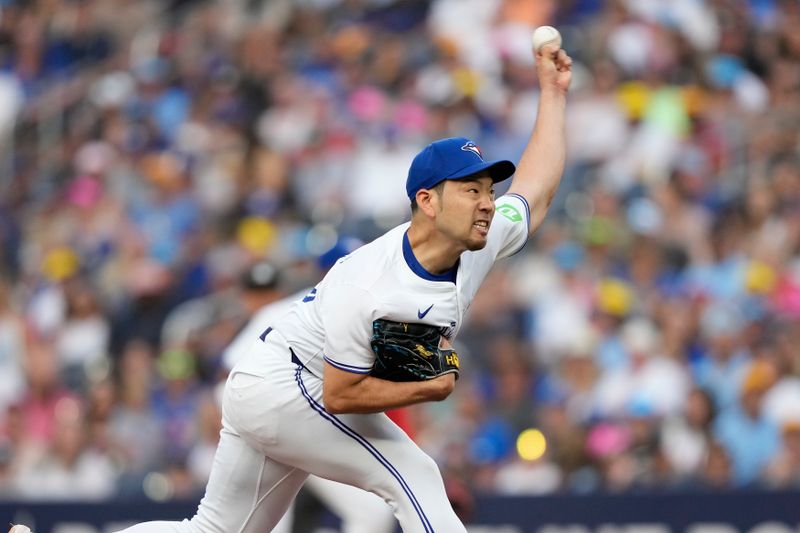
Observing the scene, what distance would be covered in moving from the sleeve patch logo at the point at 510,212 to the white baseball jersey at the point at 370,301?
8.5 inches

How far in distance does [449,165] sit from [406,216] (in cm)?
692

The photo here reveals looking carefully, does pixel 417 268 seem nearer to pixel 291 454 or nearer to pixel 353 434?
pixel 353 434

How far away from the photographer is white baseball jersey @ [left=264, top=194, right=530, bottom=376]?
5605 millimetres

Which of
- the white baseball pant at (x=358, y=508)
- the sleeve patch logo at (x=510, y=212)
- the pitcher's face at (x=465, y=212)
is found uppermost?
the pitcher's face at (x=465, y=212)

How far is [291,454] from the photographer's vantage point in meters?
5.93

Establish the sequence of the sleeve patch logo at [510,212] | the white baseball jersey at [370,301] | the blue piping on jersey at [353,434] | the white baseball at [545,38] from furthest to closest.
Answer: the white baseball at [545,38], the sleeve patch logo at [510,212], the blue piping on jersey at [353,434], the white baseball jersey at [370,301]

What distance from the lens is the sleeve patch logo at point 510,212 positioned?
6.29 m

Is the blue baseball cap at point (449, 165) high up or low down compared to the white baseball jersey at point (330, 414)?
up

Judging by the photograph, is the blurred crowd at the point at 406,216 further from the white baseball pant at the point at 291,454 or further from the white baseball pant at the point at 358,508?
the white baseball pant at the point at 291,454

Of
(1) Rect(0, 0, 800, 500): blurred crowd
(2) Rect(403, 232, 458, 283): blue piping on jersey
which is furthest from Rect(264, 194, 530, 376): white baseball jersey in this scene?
(1) Rect(0, 0, 800, 500): blurred crowd

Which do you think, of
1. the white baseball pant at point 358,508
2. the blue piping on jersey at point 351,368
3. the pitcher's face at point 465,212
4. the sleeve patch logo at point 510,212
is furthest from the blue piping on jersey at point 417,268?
the white baseball pant at point 358,508

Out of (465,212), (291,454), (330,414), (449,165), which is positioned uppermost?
(449,165)

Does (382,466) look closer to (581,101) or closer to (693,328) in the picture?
(693,328)

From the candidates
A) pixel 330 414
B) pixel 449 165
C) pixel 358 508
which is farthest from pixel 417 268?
pixel 358 508
